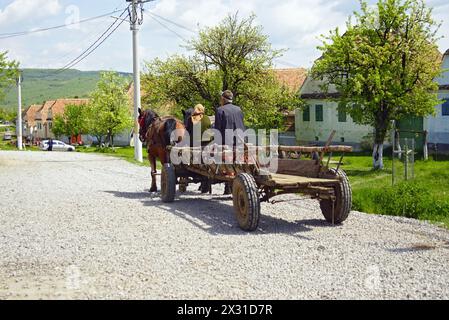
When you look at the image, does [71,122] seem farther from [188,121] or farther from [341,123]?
[188,121]

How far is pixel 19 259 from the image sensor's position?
7555mm

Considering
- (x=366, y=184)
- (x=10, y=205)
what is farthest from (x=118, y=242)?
(x=366, y=184)

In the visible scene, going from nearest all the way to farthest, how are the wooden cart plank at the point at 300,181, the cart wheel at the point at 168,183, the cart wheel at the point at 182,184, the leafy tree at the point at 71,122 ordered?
the wooden cart plank at the point at 300,181 → the cart wheel at the point at 168,183 → the cart wheel at the point at 182,184 → the leafy tree at the point at 71,122

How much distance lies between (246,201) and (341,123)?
2995 cm

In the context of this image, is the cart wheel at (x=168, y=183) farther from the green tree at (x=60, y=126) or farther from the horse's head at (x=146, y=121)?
the green tree at (x=60, y=126)

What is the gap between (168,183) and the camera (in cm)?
1245

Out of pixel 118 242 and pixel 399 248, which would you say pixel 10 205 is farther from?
pixel 399 248

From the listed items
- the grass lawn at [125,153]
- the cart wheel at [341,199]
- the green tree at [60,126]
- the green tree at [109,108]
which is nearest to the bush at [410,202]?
the cart wheel at [341,199]

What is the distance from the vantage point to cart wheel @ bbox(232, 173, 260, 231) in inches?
350

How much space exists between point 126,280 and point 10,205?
7098 mm

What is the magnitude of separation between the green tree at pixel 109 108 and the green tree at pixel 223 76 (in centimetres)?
2277

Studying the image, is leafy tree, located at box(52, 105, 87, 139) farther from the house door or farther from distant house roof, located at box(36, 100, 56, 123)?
the house door

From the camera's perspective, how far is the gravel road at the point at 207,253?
5.99 meters

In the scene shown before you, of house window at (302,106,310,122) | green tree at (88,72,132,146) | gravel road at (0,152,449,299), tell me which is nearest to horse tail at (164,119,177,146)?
gravel road at (0,152,449,299)
